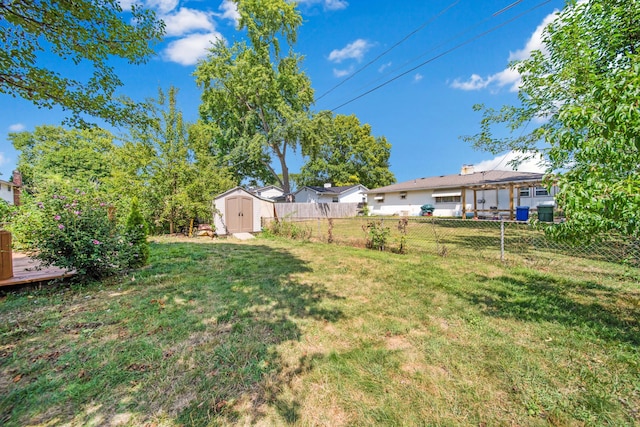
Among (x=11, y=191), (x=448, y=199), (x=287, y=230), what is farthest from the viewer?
(x=11, y=191)

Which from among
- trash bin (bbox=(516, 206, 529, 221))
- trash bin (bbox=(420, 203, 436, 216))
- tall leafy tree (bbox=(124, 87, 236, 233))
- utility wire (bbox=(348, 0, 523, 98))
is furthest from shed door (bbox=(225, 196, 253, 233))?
trash bin (bbox=(516, 206, 529, 221))

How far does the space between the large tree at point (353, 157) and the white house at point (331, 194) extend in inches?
204

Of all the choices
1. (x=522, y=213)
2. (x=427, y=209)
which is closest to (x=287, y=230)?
(x=522, y=213)

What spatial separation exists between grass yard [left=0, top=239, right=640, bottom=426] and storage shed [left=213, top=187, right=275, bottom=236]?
7929 mm

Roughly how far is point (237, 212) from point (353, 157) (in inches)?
919

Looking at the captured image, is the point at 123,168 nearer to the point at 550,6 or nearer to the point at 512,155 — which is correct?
the point at 550,6

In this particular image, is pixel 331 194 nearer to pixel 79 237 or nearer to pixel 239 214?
pixel 239 214

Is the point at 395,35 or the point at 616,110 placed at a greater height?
the point at 395,35

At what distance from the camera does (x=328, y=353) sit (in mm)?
2479

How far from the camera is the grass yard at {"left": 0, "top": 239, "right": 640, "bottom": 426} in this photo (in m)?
1.77

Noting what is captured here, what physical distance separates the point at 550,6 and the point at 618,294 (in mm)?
8245

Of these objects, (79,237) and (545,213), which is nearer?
(79,237)

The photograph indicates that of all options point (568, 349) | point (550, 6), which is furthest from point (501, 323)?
point (550, 6)

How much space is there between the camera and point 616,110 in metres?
1.80
